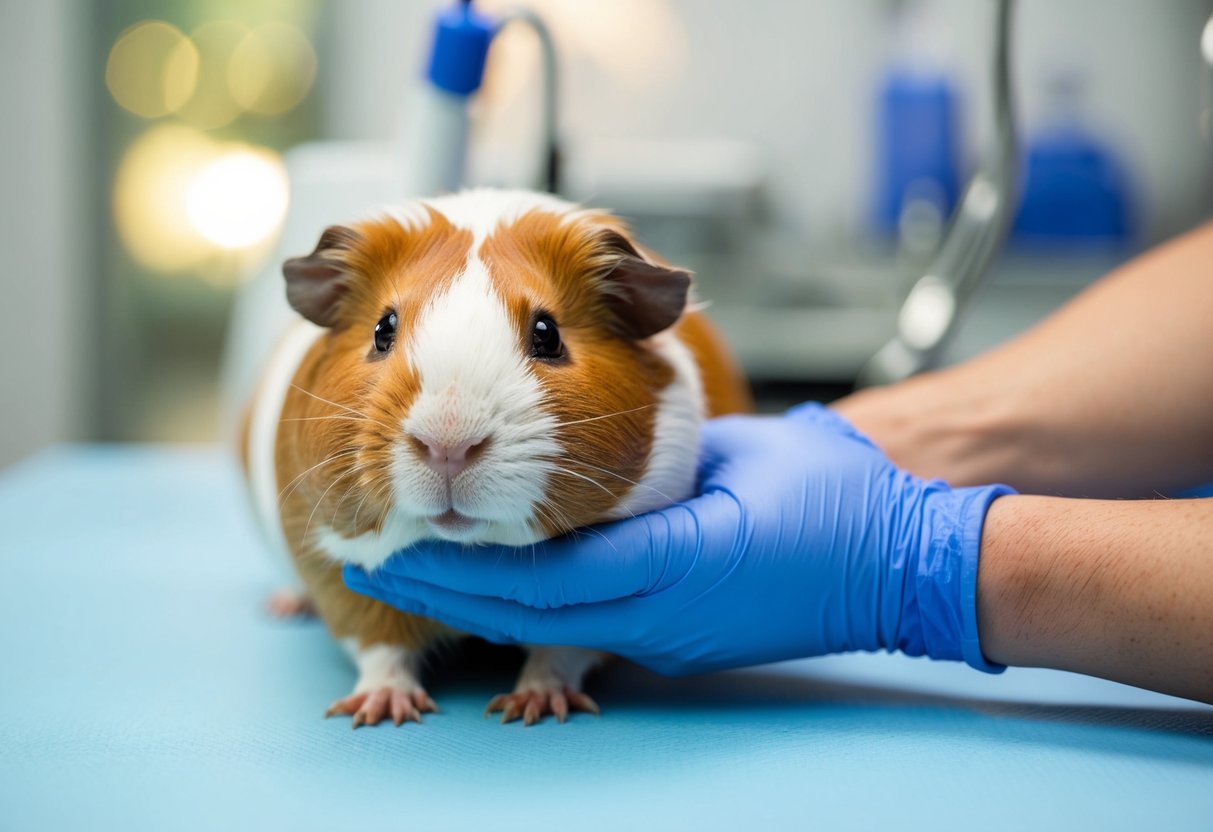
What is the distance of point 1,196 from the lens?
170 inches

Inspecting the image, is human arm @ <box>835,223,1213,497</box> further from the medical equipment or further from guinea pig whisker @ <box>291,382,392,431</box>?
guinea pig whisker @ <box>291,382,392,431</box>

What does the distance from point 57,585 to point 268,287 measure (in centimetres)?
57

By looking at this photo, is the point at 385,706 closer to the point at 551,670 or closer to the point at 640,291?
the point at 551,670

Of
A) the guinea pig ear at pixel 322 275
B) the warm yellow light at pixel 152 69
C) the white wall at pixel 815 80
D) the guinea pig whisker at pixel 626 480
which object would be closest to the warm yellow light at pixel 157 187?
the warm yellow light at pixel 152 69

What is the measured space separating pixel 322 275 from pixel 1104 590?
83 centimetres

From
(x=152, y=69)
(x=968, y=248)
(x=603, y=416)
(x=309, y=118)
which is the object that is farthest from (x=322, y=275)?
(x=152, y=69)

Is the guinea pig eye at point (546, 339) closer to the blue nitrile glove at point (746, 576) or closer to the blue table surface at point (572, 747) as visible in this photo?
the blue nitrile glove at point (746, 576)

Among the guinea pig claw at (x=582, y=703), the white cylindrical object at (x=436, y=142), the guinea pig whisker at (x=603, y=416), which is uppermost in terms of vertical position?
the white cylindrical object at (x=436, y=142)

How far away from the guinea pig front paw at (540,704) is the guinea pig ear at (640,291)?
376 millimetres

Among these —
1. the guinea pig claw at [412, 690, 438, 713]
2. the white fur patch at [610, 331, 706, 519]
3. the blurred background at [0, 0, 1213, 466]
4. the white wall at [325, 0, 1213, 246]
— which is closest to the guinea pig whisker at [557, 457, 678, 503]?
the white fur patch at [610, 331, 706, 519]

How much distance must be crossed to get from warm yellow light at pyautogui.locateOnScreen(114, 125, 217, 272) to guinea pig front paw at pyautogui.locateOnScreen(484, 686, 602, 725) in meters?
3.92

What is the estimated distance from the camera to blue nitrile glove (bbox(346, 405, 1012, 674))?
1050 millimetres

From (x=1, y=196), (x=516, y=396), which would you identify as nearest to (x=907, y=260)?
(x=516, y=396)

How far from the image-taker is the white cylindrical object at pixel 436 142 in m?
1.49
